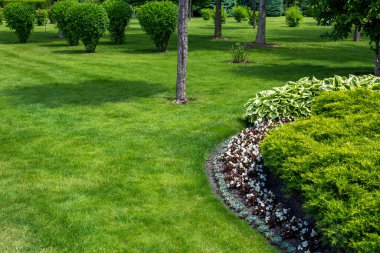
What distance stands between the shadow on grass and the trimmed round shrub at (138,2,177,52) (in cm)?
873

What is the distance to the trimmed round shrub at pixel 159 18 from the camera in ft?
81.7

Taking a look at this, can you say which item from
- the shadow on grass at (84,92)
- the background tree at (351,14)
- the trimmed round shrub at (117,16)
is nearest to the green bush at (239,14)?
the trimmed round shrub at (117,16)

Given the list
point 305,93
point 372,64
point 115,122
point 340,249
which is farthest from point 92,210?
point 372,64

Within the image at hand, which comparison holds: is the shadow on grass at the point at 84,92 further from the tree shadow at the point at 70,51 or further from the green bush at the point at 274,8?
the green bush at the point at 274,8

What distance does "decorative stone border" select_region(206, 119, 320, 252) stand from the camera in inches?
248

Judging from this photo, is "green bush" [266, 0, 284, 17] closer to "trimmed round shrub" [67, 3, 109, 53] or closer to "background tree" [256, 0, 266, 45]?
"background tree" [256, 0, 266, 45]

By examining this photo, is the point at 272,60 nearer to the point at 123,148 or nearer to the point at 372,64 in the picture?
the point at 372,64

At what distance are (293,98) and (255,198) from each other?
165 inches

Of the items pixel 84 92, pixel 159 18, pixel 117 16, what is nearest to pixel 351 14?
pixel 84 92

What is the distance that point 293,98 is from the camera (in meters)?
11.0

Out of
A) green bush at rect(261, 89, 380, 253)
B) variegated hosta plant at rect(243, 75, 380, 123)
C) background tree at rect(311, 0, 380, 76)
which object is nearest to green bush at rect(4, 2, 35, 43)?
background tree at rect(311, 0, 380, 76)

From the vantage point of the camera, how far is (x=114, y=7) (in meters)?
30.3

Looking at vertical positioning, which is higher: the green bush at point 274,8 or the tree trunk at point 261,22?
the green bush at point 274,8

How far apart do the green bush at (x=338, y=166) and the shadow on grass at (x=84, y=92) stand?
753 centimetres
